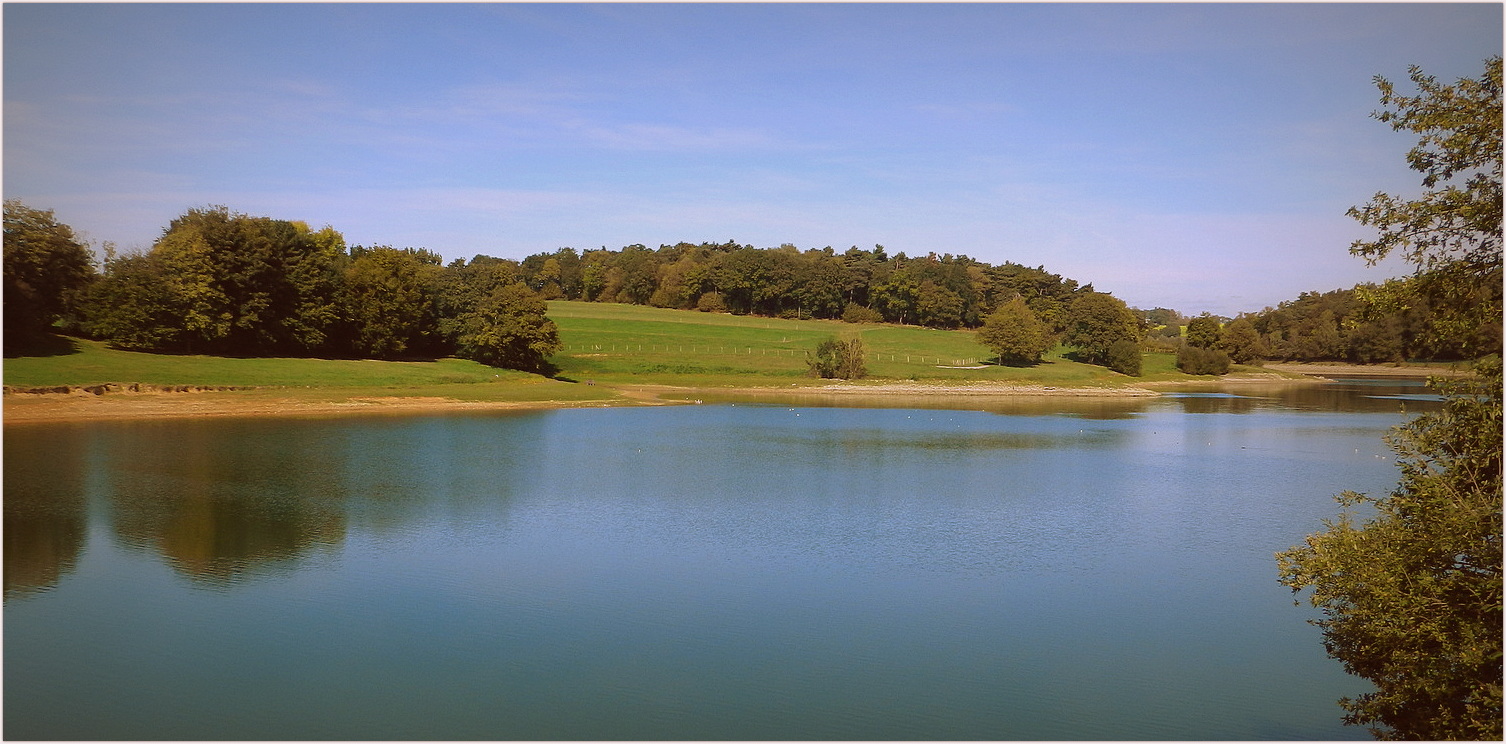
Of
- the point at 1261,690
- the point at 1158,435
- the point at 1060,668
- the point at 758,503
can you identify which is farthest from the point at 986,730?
the point at 1158,435

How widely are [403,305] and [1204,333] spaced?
8795 cm

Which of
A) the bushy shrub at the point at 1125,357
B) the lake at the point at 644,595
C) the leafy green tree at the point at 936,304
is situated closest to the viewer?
the lake at the point at 644,595

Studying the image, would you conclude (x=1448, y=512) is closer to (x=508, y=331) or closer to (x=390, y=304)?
(x=508, y=331)

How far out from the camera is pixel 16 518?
2122 centimetres

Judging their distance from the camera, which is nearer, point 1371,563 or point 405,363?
point 1371,563

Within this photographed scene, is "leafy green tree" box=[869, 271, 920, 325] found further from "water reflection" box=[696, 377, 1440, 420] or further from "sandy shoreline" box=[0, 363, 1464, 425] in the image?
"water reflection" box=[696, 377, 1440, 420]

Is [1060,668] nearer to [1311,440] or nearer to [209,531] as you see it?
[209,531]

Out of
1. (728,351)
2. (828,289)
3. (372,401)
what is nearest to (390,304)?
(372,401)

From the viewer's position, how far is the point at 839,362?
78625 mm

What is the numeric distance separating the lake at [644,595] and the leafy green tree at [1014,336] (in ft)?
186

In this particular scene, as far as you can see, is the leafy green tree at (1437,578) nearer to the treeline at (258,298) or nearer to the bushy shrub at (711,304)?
the treeline at (258,298)

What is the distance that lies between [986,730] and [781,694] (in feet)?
8.53

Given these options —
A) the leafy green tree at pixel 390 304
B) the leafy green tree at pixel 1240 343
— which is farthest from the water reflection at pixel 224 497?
the leafy green tree at pixel 1240 343

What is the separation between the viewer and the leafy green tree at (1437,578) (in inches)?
369
